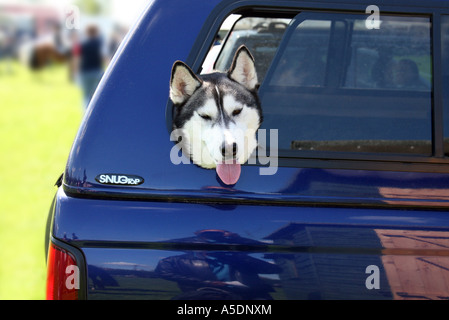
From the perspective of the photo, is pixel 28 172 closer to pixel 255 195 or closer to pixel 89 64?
pixel 89 64

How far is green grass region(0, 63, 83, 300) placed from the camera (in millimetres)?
4066

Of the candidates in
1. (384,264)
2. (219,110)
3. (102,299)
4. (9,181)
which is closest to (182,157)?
(219,110)

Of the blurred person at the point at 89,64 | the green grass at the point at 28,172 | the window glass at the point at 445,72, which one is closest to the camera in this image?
the window glass at the point at 445,72

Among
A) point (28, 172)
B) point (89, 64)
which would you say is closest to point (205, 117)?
point (28, 172)

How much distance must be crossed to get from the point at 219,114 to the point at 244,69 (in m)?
0.23

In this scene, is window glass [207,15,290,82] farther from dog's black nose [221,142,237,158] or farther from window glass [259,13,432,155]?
dog's black nose [221,142,237,158]

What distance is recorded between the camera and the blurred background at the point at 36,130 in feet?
14.1

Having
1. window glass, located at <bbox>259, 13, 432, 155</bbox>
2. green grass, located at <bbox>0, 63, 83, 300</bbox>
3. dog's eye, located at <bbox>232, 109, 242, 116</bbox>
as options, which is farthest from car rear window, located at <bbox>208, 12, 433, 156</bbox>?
green grass, located at <bbox>0, 63, 83, 300</bbox>

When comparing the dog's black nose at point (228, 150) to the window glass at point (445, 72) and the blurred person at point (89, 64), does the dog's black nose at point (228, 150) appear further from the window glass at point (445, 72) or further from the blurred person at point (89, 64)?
the blurred person at point (89, 64)

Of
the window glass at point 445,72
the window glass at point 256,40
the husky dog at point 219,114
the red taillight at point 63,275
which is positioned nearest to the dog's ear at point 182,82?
the husky dog at point 219,114

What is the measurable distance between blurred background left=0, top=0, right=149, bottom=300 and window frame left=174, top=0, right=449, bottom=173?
326mm

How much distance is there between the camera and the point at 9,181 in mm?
6855

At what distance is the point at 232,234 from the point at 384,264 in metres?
0.60

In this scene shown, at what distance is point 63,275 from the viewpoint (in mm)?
1743
